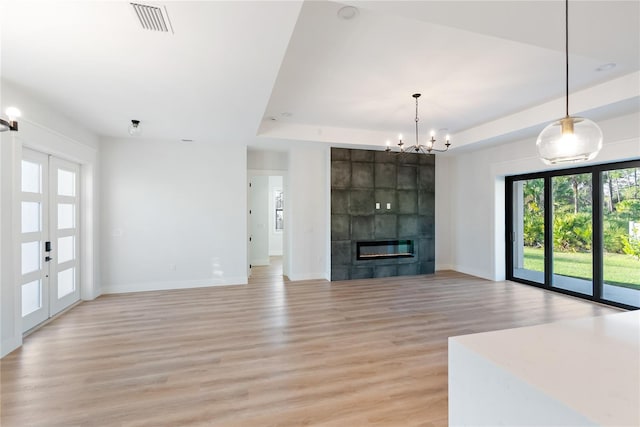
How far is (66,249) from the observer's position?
4496 mm

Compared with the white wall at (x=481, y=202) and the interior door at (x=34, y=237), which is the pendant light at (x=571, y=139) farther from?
the interior door at (x=34, y=237)

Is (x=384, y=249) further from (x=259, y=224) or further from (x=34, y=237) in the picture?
(x=34, y=237)

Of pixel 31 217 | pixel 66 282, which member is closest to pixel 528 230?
pixel 31 217

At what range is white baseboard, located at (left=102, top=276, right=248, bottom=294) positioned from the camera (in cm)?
534

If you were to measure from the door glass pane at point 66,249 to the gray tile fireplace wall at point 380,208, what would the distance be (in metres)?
4.58

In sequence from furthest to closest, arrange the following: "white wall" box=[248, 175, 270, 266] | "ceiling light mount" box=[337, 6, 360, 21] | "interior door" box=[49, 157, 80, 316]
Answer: "white wall" box=[248, 175, 270, 266], "interior door" box=[49, 157, 80, 316], "ceiling light mount" box=[337, 6, 360, 21]

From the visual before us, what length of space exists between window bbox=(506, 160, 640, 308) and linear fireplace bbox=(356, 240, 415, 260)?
84.3 inches

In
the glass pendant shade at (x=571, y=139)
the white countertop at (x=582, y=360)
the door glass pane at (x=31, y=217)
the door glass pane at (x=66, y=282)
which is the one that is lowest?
the door glass pane at (x=66, y=282)

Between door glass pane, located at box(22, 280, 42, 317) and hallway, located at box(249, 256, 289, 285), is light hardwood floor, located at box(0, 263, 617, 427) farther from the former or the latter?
hallway, located at box(249, 256, 289, 285)

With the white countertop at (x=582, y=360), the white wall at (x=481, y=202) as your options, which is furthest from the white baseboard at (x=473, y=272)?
the white countertop at (x=582, y=360)

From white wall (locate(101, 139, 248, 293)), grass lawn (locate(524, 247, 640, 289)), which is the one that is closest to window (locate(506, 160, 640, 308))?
grass lawn (locate(524, 247, 640, 289))

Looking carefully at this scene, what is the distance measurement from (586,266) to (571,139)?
4648mm

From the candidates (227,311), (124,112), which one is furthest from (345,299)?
(124,112)

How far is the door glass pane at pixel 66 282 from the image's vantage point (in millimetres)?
4342
